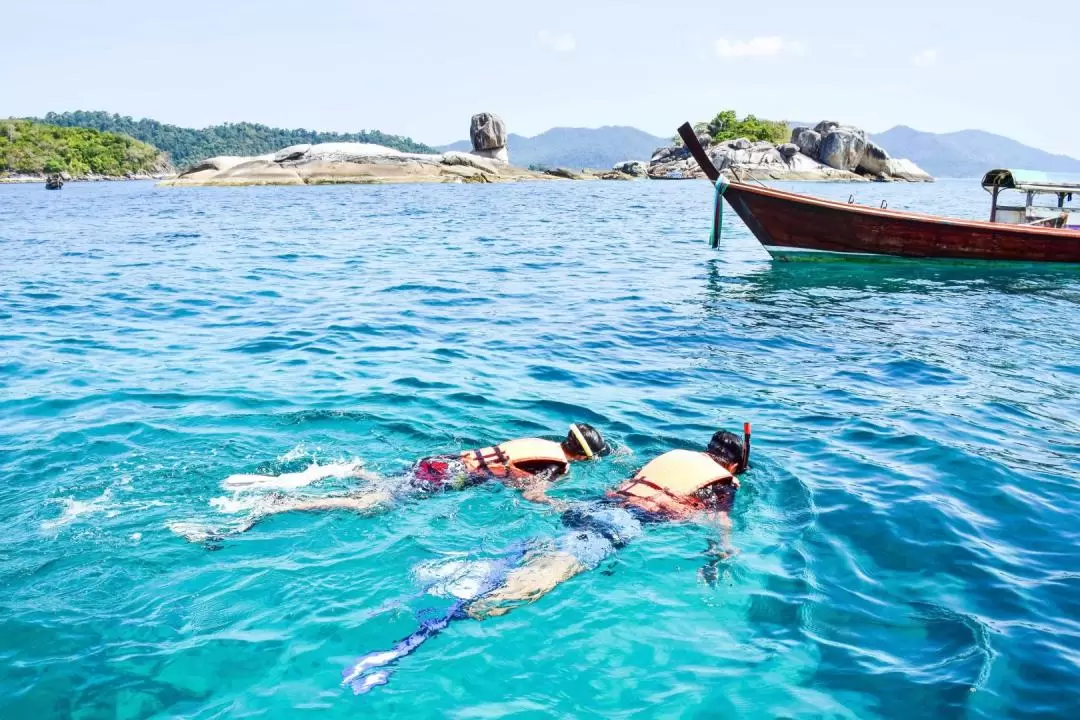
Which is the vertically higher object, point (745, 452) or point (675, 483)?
point (745, 452)

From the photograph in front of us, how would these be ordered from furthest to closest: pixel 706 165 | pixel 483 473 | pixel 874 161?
pixel 874 161 < pixel 706 165 < pixel 483 473

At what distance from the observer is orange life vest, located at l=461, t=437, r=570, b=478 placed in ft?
22.1

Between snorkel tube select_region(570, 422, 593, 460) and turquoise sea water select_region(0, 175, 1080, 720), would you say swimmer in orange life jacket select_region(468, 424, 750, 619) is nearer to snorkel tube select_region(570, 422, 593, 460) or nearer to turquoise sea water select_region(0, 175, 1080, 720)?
turquoise sea water select_region(0, 175, 1080, 720)

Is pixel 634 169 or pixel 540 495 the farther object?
pixel 634 169

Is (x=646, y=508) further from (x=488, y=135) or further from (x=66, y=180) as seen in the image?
(x=66, y=180)

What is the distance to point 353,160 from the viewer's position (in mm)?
72125

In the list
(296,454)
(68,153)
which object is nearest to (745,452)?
(296,454)

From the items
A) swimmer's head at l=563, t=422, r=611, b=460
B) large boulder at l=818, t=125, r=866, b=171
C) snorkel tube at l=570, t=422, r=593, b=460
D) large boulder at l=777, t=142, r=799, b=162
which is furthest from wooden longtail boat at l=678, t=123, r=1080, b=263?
large boulder at l=818, t=125, r=866, b=171

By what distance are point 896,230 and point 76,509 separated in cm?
1910

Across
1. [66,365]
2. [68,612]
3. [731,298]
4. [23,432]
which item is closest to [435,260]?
[731,298]

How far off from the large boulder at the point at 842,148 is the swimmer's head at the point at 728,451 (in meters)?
85.9

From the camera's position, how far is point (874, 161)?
86562 mm

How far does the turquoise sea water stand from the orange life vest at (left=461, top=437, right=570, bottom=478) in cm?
26

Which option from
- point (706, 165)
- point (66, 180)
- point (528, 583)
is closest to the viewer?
point (528, 583)
